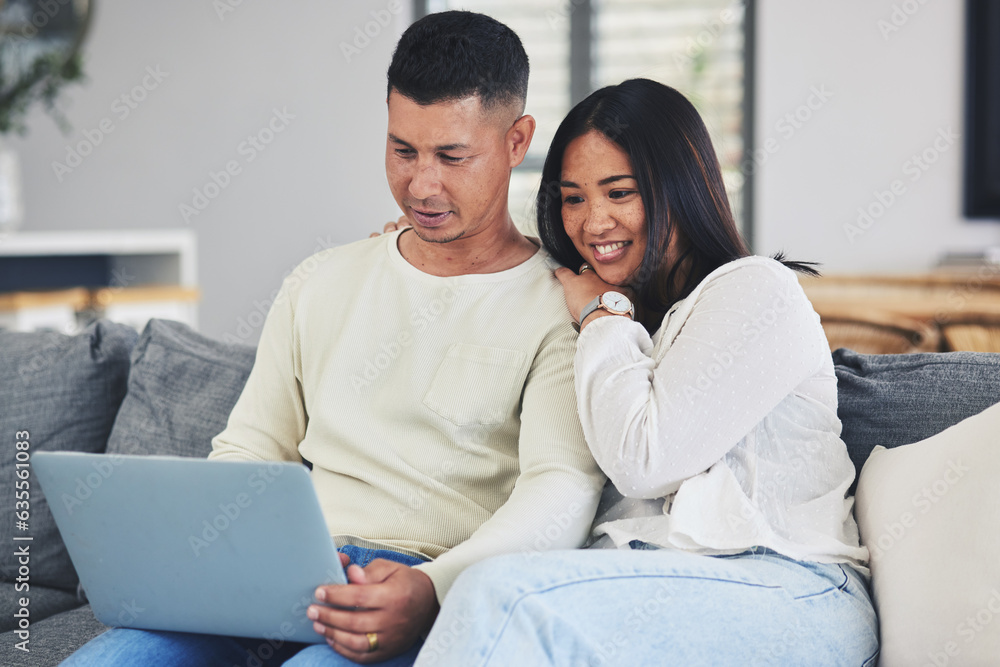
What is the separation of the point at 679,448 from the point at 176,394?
0.96 m

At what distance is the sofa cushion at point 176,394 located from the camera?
1614mm

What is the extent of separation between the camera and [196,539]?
3.15ft

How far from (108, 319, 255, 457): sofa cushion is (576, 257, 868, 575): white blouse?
748 millimetres

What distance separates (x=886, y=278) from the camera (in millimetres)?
3498

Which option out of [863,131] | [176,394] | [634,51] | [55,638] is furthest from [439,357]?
[634,51]

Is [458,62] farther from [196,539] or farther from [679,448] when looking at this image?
[196,539]

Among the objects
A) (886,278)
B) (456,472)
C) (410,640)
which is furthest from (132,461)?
(886,278)

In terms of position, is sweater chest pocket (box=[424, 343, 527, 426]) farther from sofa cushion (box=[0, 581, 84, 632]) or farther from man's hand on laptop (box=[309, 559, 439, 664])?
sofa cushion (box=[0, 581, 84, 632])

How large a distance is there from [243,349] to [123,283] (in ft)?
5.88

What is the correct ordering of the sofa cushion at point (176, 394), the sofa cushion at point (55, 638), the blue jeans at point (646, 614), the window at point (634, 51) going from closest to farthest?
the blue jeans at point (646, 614)
the sofa cushion at point (55, 638)
the sofa cushion at point (176, 394)
the window at point (634, 51)

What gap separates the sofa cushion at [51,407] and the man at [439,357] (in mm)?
490

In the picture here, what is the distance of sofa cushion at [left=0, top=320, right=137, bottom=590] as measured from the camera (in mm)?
1654

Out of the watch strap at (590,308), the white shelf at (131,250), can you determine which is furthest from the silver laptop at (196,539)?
the white shelf at (131,250)

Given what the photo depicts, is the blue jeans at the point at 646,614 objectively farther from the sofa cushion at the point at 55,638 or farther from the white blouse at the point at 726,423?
the sofa cushion at the point at 55,638
